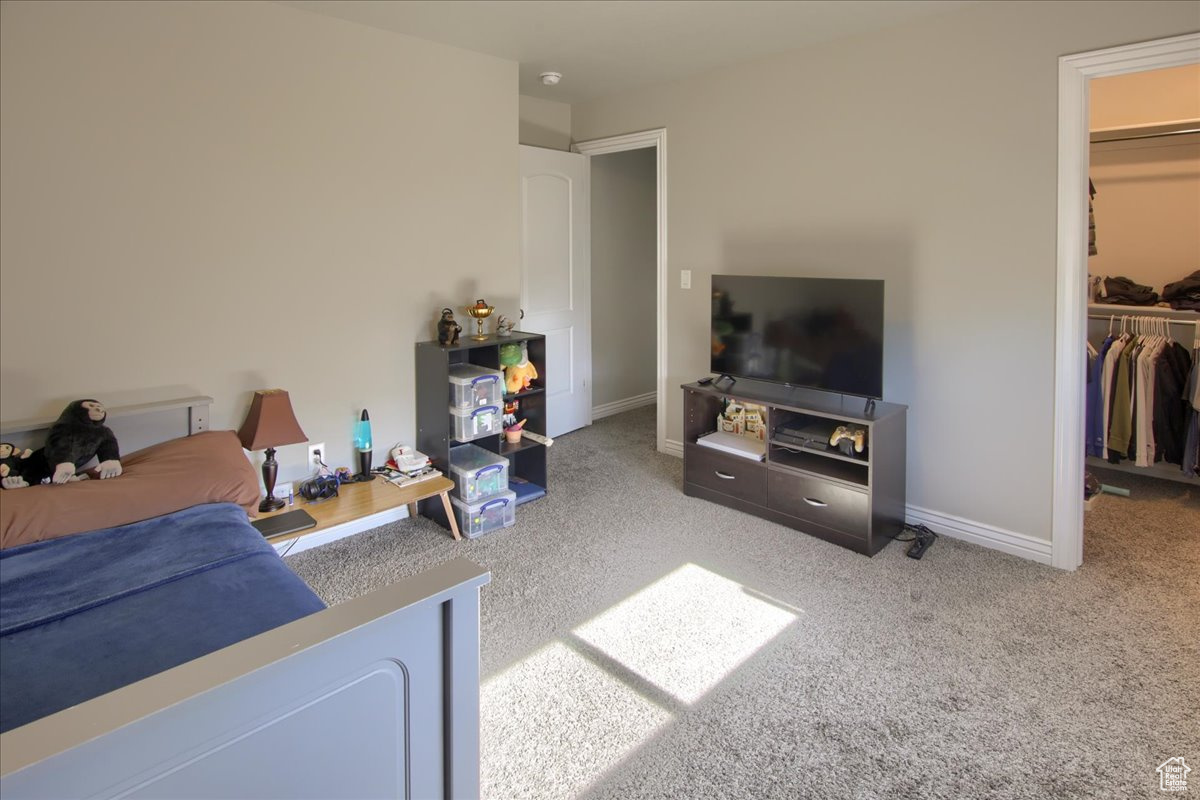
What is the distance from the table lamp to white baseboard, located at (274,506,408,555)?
0.84ft

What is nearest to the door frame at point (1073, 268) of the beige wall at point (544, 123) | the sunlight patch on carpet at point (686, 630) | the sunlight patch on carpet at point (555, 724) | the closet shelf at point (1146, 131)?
the sunlight patch on carpet at point (686, 630)

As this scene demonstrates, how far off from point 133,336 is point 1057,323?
3.72 metres

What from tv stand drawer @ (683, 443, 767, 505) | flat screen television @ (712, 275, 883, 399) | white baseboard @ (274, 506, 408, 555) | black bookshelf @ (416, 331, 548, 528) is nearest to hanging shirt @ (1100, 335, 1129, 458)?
flat screen television @ (712, 275, 883, 399)

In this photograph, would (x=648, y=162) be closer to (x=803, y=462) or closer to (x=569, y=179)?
(x=569, y=179)

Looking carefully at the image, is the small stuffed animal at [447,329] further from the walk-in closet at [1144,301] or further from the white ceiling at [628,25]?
the walk-in closet at [1144,301]

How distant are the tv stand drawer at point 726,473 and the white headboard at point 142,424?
2.38m

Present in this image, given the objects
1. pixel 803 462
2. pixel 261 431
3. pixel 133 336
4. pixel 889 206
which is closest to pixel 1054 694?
pixel 803 462

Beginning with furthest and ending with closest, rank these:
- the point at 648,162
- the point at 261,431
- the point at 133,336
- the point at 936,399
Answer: the point at 648,162, the point at 936,399, the point at 261,431, the point at 133,336

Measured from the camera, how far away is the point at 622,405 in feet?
19.5

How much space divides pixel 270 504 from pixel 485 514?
3.18 ft

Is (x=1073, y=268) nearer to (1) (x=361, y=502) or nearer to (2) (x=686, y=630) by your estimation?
(2) (x=686, y=630)

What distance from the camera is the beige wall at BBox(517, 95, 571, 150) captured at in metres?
4.74

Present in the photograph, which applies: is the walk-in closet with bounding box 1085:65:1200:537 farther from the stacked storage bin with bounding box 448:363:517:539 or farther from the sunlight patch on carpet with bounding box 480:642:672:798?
the stacked storage bin with bounding box 448:363:517:539

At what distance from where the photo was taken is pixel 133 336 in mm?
2719
